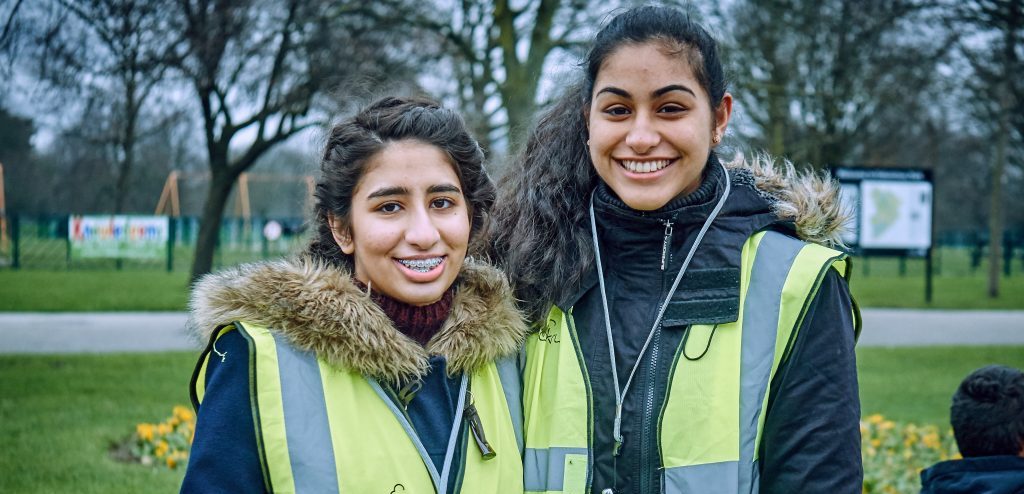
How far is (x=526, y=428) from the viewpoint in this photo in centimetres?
233

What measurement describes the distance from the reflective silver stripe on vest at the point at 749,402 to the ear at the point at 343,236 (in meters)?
0.97

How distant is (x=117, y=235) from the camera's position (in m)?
20.4

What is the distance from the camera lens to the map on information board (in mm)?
13594

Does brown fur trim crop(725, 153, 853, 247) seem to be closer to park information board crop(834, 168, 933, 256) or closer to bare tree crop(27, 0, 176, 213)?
bare tree crop(27, 0, 176, 213)

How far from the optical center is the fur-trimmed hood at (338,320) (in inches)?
83.6

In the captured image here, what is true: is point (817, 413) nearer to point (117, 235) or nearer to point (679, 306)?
point (679, 306)

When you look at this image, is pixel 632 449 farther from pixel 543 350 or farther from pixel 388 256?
pixel 388 256

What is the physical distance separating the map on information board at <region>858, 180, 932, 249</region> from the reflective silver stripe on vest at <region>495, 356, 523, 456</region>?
1224 centimetres

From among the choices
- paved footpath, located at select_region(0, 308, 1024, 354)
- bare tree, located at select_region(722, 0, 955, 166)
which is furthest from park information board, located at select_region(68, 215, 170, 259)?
bare tree, located at select_region(722, 0, 955, 166)

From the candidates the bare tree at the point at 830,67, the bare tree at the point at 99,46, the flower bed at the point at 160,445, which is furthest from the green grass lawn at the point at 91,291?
the bare tree at the point at 830,67

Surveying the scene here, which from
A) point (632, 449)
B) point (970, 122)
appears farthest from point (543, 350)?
point (970, 122)

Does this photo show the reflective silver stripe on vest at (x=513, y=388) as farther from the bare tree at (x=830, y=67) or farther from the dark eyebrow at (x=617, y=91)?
the bare tree at (x=830, y=67)

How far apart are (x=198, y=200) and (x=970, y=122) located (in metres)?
29.2

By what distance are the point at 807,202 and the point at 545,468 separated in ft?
3.08
